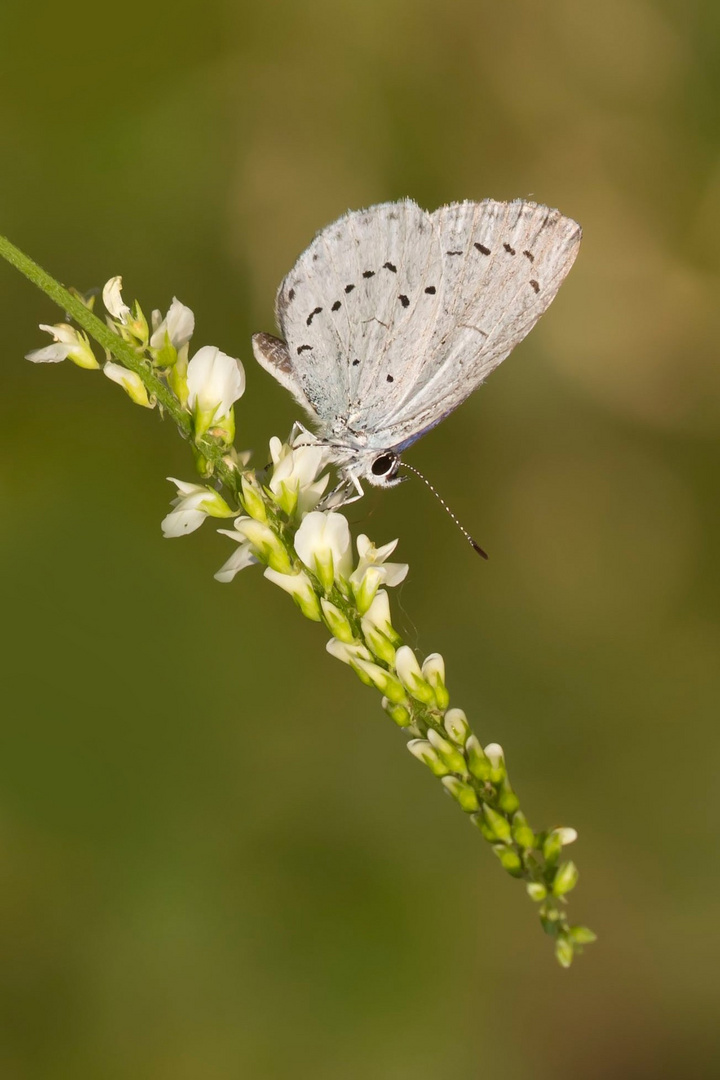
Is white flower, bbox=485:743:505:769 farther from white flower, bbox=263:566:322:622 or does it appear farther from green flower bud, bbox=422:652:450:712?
white flower, bbox=263:566:322:622

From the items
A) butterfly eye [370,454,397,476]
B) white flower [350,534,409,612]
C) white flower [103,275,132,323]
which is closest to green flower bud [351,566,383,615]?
white flower [350,534,409,612]

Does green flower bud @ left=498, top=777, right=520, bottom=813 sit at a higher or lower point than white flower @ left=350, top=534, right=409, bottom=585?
lower

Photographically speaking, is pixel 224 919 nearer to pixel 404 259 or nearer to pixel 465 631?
pixel 465 631

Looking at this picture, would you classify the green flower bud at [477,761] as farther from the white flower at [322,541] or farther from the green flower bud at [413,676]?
the white flower at [322,541]

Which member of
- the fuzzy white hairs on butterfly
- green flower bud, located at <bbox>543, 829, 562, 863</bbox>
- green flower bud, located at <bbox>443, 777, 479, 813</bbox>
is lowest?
green flower bud, located at <bbox>543, 829, 562, 863</bbox>

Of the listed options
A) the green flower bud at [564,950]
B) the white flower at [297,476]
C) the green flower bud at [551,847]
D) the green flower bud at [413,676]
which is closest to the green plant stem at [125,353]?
the white flower at [297,476]

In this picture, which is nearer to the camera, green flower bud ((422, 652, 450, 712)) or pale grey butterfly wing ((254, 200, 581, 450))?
green flower bud ((422, 652, 450, 712))

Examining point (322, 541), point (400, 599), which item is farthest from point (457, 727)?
point (400, 599)

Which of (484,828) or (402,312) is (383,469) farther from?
(484,828)
